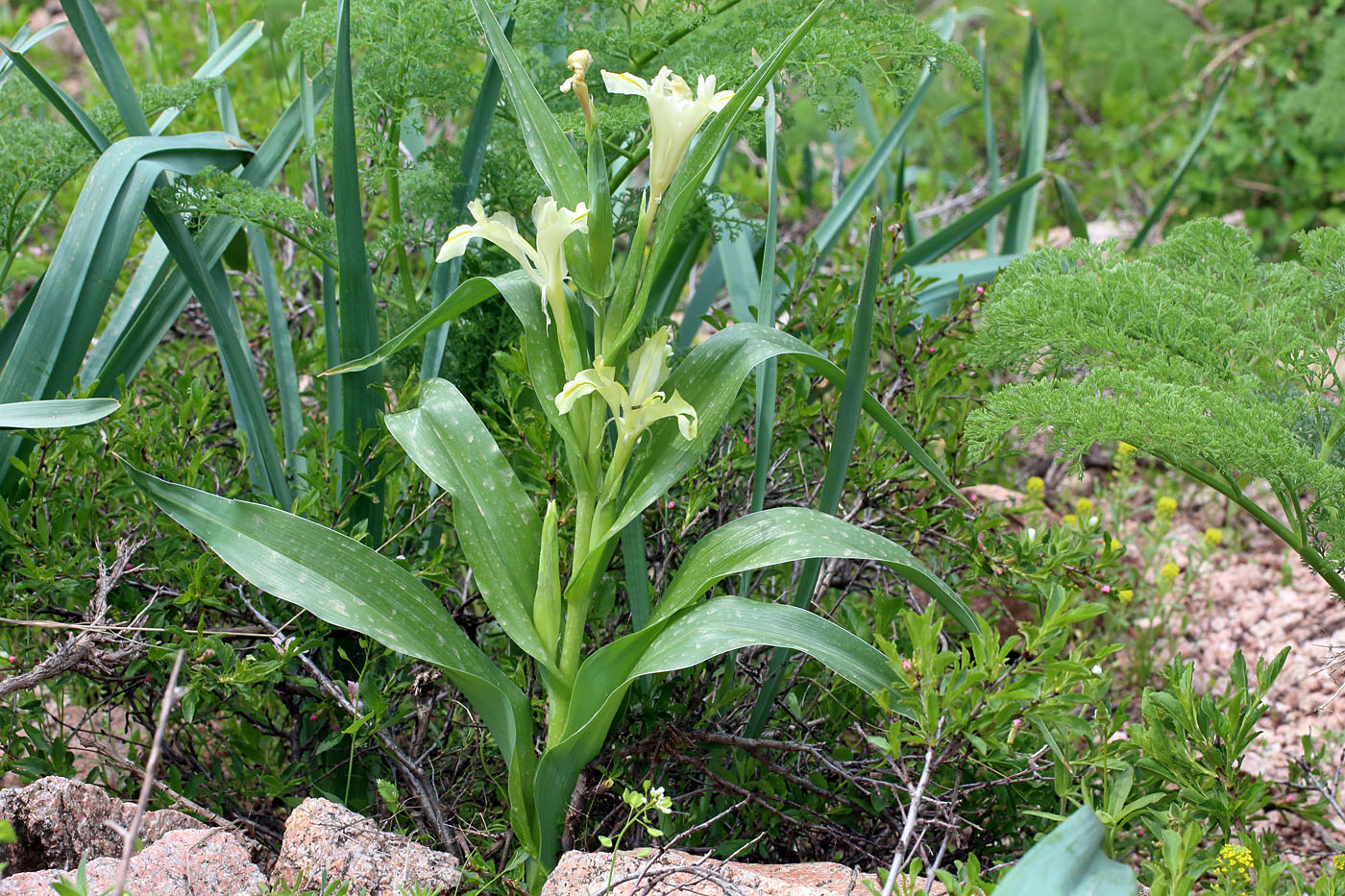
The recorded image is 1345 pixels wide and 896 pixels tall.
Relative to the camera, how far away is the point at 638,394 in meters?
1.15

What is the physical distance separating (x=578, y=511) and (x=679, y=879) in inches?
16.3

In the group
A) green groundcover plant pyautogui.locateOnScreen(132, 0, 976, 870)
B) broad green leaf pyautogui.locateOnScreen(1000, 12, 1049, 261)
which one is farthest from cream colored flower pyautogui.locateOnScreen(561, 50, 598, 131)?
broad green leaf pyautogui.locateOnScreen(1000, 12, 1049, 261)

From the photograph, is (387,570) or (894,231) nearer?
(387,570)

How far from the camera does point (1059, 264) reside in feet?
5.24

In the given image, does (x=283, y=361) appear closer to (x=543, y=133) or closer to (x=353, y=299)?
(x=353, y=299)

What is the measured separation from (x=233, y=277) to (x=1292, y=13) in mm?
3724

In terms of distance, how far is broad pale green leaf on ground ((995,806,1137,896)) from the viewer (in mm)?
875

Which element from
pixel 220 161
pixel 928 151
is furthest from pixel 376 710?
pixel 928 151

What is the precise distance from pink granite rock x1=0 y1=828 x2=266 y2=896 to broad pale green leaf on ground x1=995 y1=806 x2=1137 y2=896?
30.0 inches

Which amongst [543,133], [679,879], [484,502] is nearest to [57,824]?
[484,502]

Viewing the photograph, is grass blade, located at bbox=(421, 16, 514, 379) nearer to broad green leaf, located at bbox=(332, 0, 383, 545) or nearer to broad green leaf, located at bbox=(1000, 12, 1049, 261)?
broad green leaf, located at bbox=(332, 0, 383, 545)

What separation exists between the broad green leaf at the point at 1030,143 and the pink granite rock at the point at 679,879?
1683mm

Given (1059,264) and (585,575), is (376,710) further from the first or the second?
(1059,264)

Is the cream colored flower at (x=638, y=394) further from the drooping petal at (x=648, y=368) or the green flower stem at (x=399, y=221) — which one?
Answer: the green flower stem at (x=399, y=221)
